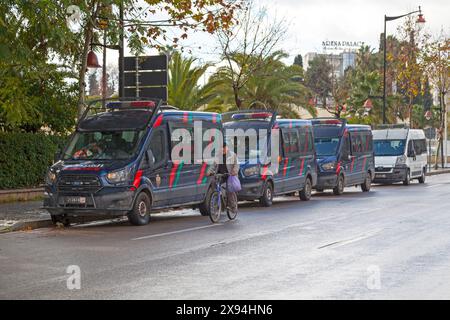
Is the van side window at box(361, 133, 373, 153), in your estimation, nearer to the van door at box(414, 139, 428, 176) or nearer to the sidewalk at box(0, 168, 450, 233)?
the van door at box(414, 139, 428, 176)

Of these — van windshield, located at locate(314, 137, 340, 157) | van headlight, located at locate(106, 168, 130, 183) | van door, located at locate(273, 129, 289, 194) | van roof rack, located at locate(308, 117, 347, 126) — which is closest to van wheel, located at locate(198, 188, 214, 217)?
van headlight, located at locate(106, 168, 130, 183)

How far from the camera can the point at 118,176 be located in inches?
688

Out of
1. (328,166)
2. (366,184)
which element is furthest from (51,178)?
(366,184)

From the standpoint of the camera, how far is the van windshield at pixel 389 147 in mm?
37469

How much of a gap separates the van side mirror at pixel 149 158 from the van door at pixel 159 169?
6cm

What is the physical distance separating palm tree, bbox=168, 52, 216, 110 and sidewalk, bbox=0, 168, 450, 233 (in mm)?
17950

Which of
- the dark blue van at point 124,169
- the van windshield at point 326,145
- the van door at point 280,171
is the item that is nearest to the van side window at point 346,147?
the van windshield at point 326,145

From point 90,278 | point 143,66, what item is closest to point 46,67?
point 143,66

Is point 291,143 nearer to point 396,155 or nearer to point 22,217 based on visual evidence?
point 22,217

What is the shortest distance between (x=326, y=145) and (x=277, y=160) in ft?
19.9

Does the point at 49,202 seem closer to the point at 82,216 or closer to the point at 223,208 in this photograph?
the point at 82,216

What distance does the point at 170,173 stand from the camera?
747 inches

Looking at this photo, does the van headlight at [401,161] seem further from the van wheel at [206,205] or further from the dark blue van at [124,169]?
the dark blue van at [124,169]
